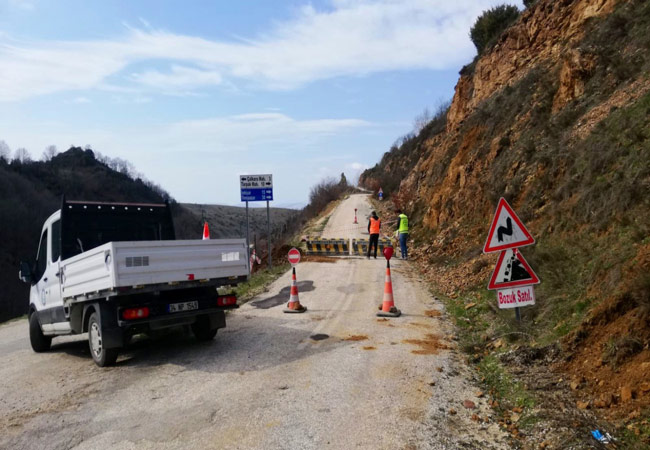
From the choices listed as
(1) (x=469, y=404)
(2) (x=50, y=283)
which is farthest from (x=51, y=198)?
(1) (x=469, y=404)

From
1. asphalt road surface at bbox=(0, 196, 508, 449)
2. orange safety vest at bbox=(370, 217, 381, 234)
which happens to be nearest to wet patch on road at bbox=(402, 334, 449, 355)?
asphalt road surface at bbox=(0, 196, 508, 449)

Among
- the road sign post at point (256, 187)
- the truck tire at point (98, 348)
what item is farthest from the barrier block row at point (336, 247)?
the truck tire at point (98, 348)

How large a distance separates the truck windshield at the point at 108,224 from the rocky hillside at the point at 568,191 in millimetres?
6428

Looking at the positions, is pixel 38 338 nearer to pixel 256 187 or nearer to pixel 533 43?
pixel 256 187

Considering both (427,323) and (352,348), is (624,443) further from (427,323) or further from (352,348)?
(427,323)

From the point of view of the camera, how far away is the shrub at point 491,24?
94.0 feet

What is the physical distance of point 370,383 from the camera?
6.05 metres

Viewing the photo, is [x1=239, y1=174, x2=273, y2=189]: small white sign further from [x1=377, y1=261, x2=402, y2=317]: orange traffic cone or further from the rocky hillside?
[x1=377, y1=261, x2=402, y2=317]: orange traffic cone

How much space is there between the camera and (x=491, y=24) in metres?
30.0

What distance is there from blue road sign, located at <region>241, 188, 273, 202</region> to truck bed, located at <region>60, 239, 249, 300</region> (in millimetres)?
8804

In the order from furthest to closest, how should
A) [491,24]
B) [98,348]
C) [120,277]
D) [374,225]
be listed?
[491,24], [374,225], [98,348], [120,277]

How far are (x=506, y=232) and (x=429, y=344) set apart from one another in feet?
7.10

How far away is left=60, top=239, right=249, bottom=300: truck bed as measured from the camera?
6.98m

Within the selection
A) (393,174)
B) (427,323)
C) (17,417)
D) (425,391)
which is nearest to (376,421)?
(425,391)
